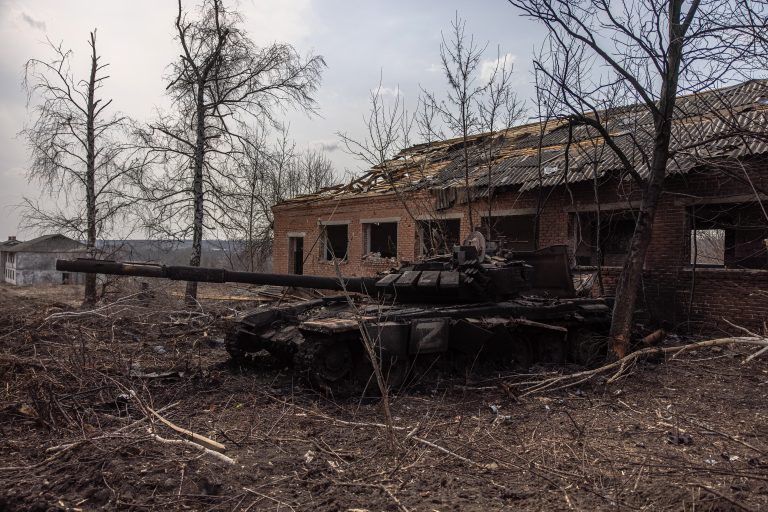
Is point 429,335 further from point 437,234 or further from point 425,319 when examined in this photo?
point 437,234

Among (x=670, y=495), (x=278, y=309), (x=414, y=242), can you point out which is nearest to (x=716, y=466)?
(x=670, y=495)

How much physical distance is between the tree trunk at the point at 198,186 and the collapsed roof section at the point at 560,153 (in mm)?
4826

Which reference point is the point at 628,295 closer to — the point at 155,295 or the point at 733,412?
the point at 733,412

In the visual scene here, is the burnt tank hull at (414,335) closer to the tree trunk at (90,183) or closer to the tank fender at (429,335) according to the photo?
the tank fender at (429,335)

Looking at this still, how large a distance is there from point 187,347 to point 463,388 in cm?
526

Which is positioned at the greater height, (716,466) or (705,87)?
(705,87)

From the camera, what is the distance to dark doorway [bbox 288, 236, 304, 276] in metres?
21.2

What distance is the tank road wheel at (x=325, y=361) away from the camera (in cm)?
686

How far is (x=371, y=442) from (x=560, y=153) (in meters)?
10.9

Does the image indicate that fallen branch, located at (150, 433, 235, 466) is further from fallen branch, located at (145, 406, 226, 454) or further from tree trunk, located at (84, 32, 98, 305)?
tree trunk, located at (84, 32, 98, 305)

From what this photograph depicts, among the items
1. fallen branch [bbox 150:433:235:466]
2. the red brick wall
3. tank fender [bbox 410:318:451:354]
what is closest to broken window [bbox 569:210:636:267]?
the red brick wall

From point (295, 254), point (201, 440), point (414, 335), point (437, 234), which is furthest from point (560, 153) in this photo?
point (201, 440)

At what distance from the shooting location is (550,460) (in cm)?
480

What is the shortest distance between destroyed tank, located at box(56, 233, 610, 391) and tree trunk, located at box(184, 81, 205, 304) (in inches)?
273
